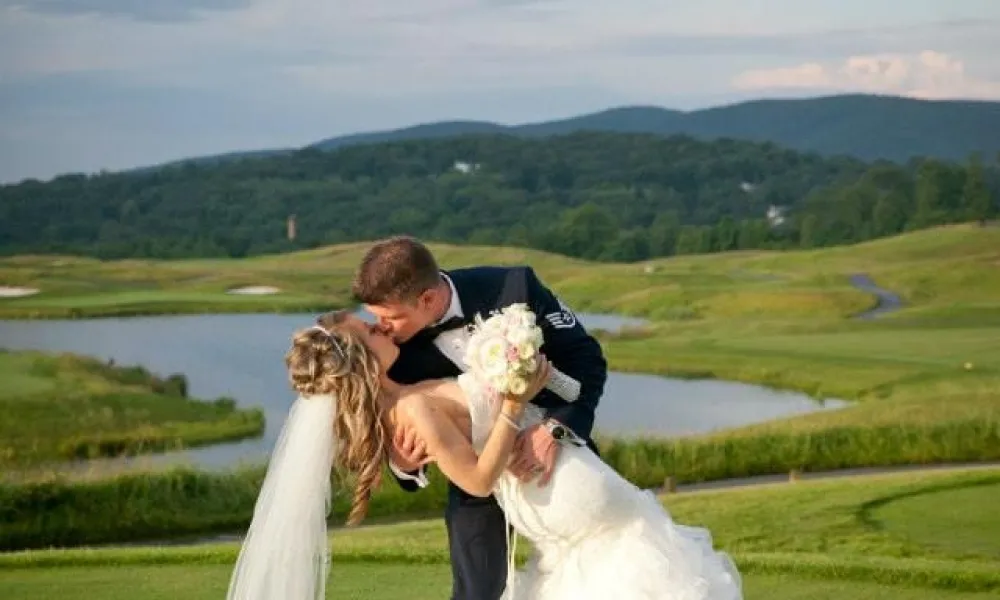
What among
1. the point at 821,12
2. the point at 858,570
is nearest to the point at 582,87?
the point at 821,12

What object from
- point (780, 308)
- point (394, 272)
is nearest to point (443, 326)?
point (394, 272)

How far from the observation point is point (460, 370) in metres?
3.43

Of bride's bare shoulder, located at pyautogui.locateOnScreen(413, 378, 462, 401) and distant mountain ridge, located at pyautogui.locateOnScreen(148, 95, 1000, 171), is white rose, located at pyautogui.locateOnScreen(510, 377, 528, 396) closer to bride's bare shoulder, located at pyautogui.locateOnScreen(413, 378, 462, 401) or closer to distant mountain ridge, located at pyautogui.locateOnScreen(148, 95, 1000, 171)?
bride's bare shoulder, located at pyautogui.locateOnScreen(413, 378, 462, 401)

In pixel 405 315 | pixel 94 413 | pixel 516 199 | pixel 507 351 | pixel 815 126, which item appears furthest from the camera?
pixel 516 199

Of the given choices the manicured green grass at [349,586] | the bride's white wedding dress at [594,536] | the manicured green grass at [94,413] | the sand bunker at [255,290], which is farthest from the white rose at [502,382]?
the sand bunker at [255,290]

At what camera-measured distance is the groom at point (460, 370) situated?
325cm

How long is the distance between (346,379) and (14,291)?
1222 centimetres

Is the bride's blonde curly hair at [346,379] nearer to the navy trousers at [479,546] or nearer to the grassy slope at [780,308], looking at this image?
the navy trousers at [479,546]

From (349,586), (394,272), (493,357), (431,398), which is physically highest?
(394,272)

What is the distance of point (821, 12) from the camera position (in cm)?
1344

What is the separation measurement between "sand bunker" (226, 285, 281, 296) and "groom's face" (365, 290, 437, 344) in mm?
12136

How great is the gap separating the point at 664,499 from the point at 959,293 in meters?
5.52

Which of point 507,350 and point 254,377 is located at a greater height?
point 507,350

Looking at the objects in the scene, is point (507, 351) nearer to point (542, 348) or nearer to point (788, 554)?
point (542, 348)
